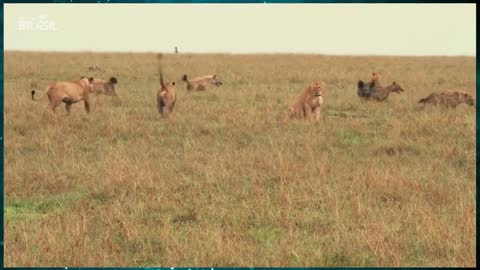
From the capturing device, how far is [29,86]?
17312 millimetres

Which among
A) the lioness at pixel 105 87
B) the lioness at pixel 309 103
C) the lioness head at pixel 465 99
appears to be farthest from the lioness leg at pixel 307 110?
the lioness at pixel 105 87

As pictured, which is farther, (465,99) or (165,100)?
(465,99)

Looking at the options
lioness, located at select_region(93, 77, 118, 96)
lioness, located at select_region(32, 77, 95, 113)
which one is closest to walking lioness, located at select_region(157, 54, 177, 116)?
lioness, located at select_region(32, 77, 95, 113)

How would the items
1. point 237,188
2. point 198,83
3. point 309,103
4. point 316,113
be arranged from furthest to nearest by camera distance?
point 198,83 → point 309,103 → point 316,113 → point 237,188

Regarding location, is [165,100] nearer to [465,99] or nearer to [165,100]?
[165,100]

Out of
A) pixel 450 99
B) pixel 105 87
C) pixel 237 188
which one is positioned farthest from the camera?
pixel 105 87

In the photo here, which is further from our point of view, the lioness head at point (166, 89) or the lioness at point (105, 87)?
the lioness at point (105, 87)

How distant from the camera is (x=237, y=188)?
6625 millimetres

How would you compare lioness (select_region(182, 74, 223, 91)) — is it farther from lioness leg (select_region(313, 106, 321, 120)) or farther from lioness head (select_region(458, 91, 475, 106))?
lioness head (select_region(458, 91, 475, 106))

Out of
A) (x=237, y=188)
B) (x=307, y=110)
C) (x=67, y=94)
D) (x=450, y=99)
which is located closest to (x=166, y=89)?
(x=67, y=94)

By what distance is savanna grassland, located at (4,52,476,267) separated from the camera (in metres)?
4.60

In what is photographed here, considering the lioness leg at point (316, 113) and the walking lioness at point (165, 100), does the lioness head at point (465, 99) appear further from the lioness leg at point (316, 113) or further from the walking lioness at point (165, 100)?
the walking lioness at point (165, 100)

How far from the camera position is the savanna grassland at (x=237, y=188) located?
4.60 m

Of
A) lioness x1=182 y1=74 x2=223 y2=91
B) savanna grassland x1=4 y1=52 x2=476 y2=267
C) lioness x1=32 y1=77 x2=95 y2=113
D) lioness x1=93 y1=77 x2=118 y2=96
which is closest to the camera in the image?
savanna grassland x1=4 y1=52 x2=476 y2=267
